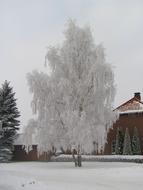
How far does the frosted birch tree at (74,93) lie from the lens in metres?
29.5

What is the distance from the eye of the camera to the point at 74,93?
98.2 feet

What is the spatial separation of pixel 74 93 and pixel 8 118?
2205cm

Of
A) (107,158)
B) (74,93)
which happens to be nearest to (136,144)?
(107,158)

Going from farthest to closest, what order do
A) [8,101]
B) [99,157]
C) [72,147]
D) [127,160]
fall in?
[8,101], [99,157], [127,160], [72,147]

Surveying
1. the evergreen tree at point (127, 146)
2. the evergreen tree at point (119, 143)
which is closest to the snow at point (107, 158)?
the evergreen tree at point (127, 146)

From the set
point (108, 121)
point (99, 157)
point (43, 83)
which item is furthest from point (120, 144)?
point (43, 83)

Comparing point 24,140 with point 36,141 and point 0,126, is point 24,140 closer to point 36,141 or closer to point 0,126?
point 36,141

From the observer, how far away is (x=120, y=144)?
43750mm

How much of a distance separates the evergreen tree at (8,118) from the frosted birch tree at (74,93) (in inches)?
782

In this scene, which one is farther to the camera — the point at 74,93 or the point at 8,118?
the point at 8,118

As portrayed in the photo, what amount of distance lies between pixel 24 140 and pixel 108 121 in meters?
6.37

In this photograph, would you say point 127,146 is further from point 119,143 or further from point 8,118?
point 8,118

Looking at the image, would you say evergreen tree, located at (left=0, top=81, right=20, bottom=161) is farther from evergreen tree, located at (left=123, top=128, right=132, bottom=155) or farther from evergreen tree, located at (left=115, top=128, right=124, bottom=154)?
evergreen tree, located at (left=123, top=128, right=132, bottom=155)

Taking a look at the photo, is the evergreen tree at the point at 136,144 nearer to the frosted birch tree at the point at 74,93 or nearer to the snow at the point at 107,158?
the snow at the point at 107,158
